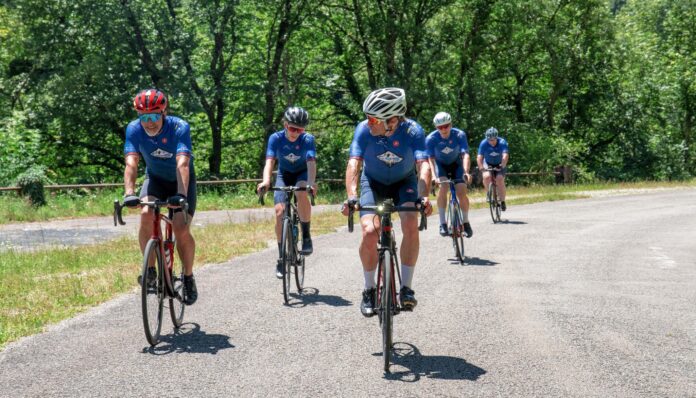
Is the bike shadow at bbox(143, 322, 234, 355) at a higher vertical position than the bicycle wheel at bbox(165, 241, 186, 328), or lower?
lower

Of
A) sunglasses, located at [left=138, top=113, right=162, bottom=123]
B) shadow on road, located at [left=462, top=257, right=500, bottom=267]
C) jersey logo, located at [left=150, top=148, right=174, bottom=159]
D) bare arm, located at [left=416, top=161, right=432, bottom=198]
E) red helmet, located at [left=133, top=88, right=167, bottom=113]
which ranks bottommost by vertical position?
shadow on road, located at [left=462, top=257, right=500, bottom=267]

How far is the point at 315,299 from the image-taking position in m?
8.95

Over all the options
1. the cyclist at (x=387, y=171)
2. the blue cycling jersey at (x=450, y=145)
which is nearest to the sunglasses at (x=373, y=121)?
the cyclist at (x=387, y=171)

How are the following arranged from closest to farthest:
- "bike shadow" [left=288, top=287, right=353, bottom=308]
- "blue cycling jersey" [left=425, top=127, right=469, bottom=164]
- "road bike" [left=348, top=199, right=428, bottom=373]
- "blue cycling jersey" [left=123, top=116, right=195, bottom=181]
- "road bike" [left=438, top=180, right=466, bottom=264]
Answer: "road bike" [left=348, top=199, right=428, bottom=373] → "blue cycling jersey" [left=123, top=116, right=195, bottom=181] → "bike shadow" [left=288, top=287, right=353, bottom=308] → "road bike" [left=438, top=180, right=466, bottom=264] → "blue cycling jersey" [left=425, top=127, right=469, bottom=164]

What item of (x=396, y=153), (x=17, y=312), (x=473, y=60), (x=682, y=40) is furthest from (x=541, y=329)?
(x=682, y=40)

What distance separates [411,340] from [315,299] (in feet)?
7.28

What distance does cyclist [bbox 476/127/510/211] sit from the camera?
1761cm

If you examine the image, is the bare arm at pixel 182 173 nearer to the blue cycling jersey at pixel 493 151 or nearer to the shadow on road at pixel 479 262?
the shadow on road at pixel 479 262

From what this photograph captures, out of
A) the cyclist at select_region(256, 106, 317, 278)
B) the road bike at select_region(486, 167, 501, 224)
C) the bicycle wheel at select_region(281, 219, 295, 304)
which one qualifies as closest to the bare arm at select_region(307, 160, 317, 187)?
the cyclist at select_region(256, 106, 317, 278)

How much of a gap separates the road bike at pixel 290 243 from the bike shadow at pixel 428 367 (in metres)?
2.58

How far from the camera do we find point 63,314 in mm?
8102

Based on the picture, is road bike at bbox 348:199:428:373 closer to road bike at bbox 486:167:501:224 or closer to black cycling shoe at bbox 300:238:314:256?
black cycling shoe at bbox 300:238:314:256

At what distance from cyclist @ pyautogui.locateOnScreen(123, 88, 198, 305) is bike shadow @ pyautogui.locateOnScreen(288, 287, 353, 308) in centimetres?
158

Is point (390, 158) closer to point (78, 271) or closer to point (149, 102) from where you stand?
point (149, 102)
